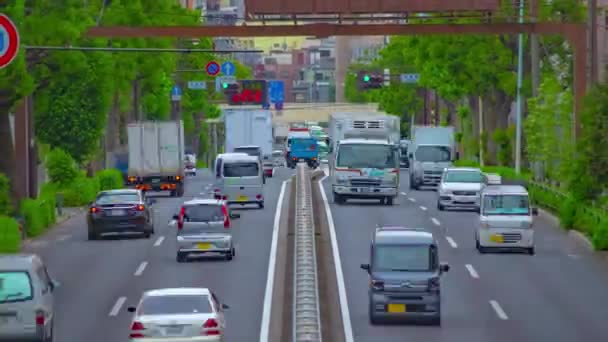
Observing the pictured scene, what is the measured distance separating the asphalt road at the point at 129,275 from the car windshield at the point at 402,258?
108 inches

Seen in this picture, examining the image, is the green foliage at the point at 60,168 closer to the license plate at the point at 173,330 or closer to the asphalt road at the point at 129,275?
the asphalt road at the point at 129,275

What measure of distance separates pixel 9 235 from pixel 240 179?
17.5m

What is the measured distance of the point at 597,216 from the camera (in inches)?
1847

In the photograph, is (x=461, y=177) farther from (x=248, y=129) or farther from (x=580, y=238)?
(x=248, y=129)

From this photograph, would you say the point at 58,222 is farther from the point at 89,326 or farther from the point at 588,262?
the point at 89,326

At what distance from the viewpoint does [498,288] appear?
118 feet

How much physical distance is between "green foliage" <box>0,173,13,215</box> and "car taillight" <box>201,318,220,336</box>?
2455 cm

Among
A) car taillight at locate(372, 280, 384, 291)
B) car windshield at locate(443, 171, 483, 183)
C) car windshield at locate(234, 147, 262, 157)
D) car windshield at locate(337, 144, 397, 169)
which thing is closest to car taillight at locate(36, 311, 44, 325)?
car taillight at locate(372, 280, 384, 291)

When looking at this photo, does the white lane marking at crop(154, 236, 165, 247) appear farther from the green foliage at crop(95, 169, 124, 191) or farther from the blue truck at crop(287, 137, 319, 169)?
the blue truck at crop(287, 137, 319, 169)

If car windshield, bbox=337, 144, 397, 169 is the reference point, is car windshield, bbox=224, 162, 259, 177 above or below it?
below

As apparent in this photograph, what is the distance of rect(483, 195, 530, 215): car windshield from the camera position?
43156 mm

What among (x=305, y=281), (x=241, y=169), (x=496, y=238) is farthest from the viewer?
(x=241, y=169)

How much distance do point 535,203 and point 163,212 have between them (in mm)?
15291

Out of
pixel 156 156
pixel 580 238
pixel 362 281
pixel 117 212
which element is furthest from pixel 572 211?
pixel 156 156
